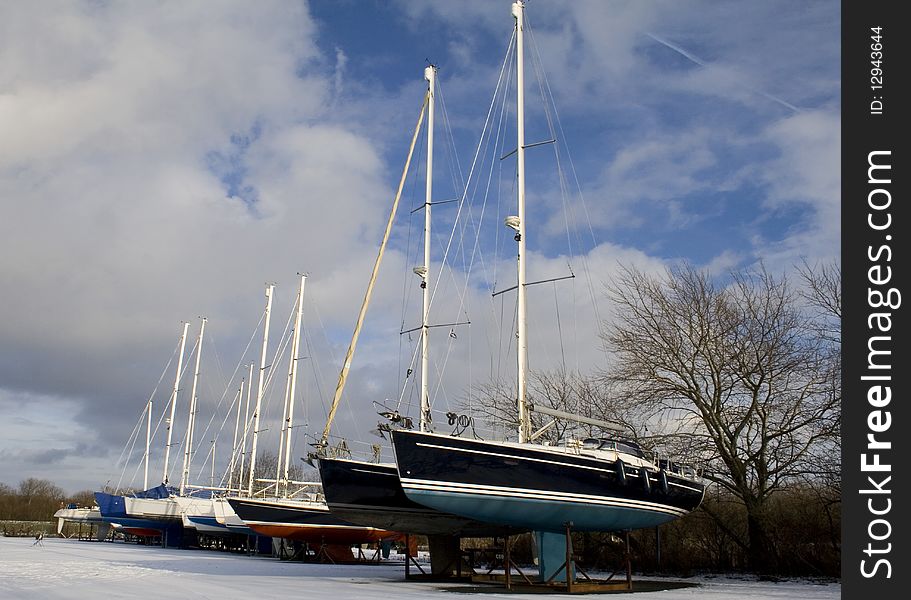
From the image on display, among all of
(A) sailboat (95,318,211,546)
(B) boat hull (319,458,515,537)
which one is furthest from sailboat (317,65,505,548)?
(A) sailboat (95,318,211,546)

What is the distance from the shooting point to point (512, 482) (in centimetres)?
1967

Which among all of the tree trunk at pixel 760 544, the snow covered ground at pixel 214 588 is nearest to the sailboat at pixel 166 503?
the snow covered ground at pixel 214 588

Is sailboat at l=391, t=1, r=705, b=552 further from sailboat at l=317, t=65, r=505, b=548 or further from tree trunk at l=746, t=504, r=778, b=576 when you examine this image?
tree trunk at l=746, t=504, r=778, b=576

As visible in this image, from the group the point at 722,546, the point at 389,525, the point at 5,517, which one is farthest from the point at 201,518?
the point at 5,517

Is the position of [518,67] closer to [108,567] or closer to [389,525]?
[389,525]

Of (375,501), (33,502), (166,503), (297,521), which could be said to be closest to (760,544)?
(375,501)

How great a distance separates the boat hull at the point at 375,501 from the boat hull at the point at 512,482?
365 centimetres

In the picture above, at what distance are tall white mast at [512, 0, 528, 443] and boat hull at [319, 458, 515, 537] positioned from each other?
4.80 metres

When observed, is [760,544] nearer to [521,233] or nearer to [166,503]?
[521,233]

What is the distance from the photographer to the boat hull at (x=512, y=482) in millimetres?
19219

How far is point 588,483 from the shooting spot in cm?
2097

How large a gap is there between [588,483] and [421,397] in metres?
7.22

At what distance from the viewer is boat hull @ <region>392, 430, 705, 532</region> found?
1922cm

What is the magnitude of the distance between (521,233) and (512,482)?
809 centimetres
